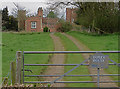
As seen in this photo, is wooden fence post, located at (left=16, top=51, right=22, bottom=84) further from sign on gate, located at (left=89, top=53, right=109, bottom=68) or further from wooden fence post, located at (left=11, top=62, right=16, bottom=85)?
sign on gate, located at (left=89, top=53, right=109, bottom=68)

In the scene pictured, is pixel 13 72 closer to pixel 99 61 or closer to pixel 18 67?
pixel 18 67

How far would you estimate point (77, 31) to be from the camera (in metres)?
18.5

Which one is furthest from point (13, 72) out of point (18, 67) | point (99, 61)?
point (99, 61)

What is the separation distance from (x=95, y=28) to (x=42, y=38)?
6.12 metres

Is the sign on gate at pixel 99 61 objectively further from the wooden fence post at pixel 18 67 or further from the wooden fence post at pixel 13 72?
the wooden fence post at pixel 13 72

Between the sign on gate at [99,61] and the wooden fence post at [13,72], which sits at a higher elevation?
the sign on gate at [99,61]

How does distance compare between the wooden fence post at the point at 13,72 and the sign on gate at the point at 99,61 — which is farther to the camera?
the wooden fence post at the point at 13,72

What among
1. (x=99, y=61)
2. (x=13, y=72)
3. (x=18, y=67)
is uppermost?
(x=99, y=61)

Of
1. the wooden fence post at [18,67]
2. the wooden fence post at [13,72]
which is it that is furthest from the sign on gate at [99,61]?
the wooden fence post at [13,72]

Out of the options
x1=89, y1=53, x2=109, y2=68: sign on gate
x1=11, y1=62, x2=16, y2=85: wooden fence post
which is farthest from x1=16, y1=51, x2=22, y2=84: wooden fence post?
x1=89, y1=53, x2=109, y2=68: sign on gate

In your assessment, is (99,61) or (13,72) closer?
(99,61)

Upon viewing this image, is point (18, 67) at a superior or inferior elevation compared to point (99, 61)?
inferior

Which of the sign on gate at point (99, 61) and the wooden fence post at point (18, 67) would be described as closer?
the sign on gate at point (99, 61)

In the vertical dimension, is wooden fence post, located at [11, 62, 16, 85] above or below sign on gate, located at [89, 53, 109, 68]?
below
